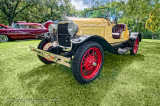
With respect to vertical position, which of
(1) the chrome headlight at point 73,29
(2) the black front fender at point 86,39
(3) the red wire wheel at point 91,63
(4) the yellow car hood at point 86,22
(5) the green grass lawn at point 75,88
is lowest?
(5) the green grass lawn at point 75,88

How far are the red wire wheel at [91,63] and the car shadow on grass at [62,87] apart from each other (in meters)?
0.21

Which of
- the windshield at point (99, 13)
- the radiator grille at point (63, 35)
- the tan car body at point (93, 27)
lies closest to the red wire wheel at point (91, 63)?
the tan car body at point (93, 27)

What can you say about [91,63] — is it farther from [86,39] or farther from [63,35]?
[63,35]

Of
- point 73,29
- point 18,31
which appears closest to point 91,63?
point 73,29

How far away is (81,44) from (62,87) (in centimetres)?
94

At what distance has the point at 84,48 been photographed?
181 cm

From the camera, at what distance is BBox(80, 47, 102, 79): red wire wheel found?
204 centimetres

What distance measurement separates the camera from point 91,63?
83.5 inches

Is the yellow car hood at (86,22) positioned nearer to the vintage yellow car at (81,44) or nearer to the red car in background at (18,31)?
the vintage yellow car at (81,44)

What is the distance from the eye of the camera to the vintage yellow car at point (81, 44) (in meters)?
1.79

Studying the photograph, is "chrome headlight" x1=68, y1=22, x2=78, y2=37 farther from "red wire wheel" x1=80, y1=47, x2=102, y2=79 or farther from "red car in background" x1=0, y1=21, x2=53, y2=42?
"red car in background" x1=0, y1=21, x2=53, y2=42

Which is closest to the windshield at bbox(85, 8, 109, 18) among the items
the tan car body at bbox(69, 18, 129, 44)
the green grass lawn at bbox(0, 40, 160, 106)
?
the tan car body at bbox(69, 18, 129, 44)

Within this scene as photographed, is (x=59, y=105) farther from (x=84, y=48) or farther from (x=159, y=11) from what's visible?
(x=159, y=11)

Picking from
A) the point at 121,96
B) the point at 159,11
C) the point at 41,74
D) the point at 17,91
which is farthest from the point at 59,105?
the point at 159,11
